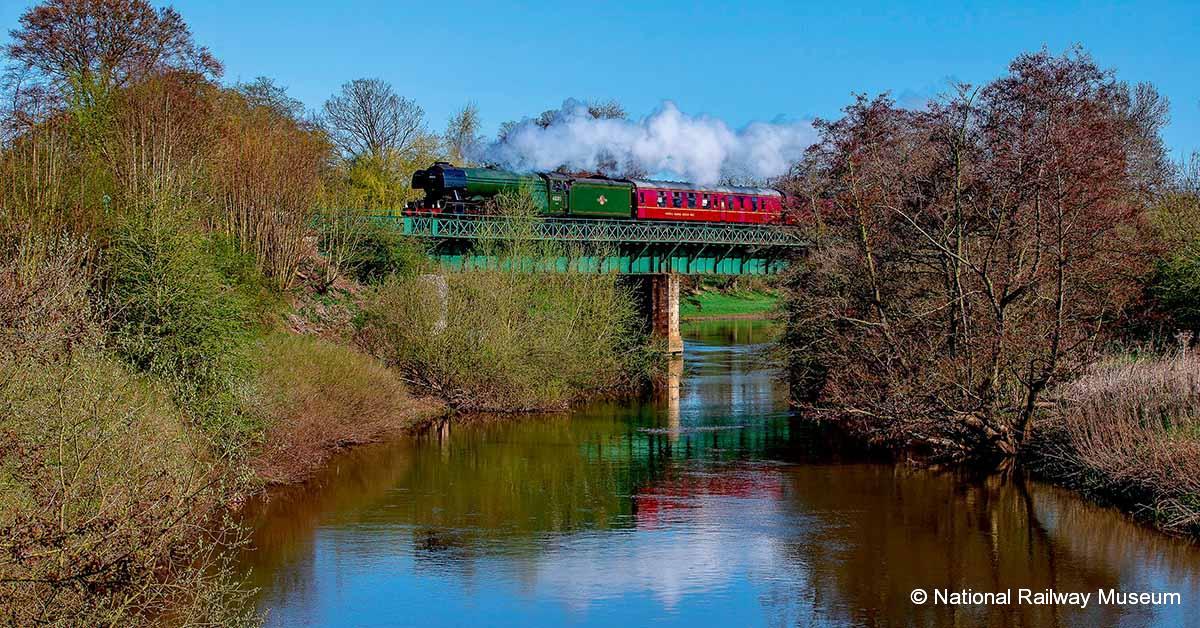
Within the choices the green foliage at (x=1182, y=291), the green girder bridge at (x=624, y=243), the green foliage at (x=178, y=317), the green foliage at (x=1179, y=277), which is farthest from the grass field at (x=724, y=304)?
the green foliage at (x=178, y=317)

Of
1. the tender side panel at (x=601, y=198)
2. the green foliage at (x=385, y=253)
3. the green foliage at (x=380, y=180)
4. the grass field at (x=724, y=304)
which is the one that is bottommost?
the green foliage at (x=385, y=253)

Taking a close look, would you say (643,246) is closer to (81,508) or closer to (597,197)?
(597,197)

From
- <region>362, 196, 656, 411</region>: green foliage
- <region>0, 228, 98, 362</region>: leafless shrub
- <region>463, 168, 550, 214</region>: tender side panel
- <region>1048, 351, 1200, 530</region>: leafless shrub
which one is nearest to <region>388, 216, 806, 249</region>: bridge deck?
<region>362, 196, 656, 411</region>: green foliage

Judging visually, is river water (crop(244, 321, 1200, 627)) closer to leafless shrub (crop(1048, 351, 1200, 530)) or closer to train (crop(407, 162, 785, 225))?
leafless shrub (crop(1048, 351, 1200, 530))

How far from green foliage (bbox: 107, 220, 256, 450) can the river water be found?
259 cm

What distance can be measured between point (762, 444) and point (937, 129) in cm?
1024

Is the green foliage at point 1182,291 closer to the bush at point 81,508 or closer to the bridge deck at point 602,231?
the bridge deck at point 602,231

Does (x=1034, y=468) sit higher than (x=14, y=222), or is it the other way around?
(x=14, y=222)

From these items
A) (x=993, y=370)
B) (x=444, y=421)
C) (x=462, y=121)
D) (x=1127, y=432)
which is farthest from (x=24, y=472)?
(x=462, y=121)

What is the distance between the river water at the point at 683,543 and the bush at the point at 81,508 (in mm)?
3685

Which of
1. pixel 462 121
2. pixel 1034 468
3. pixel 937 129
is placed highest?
pixel 462 121

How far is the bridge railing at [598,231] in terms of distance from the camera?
157ft

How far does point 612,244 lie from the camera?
55.4 metres

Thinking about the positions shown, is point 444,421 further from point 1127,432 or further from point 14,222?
point 1127,432
